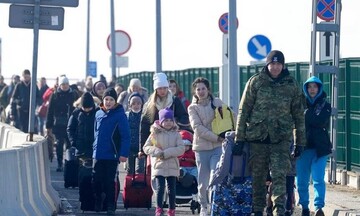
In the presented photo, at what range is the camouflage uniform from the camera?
16.1 m

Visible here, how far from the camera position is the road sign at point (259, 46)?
33031mm

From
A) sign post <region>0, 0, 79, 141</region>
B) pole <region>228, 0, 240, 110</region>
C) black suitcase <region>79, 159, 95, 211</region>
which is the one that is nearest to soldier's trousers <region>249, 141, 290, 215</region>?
black suitcase <region>79, 159, 95, 211</region>

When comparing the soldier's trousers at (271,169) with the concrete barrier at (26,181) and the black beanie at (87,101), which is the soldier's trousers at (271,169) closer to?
the concrete barrier at (26,181)

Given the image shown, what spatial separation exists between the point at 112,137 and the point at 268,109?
352cm

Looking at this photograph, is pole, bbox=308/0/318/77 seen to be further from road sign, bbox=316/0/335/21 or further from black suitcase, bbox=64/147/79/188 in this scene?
black suitcase, bbox=64/147/79/188

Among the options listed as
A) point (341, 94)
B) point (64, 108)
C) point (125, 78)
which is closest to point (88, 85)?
point (64, 108)

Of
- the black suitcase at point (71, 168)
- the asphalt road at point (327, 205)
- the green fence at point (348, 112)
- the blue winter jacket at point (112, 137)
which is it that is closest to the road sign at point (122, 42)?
the green fence at point (348, 112)

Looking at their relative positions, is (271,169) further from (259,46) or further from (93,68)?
(93,68)

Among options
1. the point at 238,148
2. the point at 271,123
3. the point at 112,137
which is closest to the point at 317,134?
the point at 271,123

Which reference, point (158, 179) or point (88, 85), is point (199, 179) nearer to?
point (158, 179)

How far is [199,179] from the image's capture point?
1822 cm

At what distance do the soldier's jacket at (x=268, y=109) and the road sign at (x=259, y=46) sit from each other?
16.8m

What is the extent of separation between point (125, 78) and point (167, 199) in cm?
4563

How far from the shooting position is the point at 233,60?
2502 centimetres
